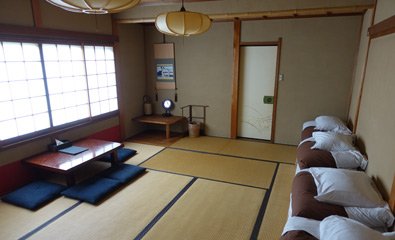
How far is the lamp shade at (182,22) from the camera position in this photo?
274 cm

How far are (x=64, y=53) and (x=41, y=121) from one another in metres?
1.12

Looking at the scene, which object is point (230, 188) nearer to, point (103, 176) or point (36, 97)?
point (103, 176)

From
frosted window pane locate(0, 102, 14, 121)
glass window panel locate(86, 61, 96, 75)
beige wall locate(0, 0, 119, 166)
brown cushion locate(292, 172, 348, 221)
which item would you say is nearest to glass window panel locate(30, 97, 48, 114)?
frosted window pane locate(0, 102, 14, 121)

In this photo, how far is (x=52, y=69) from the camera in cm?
389

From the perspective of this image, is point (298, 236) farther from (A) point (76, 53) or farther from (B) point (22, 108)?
(A) point (76, 53)

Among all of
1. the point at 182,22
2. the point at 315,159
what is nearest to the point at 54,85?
the point at 182,22

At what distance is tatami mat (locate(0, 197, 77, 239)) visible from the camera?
262 cm

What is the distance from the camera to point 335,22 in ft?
14.5

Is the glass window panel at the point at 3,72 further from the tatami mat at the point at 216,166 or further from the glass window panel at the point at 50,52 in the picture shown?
the tatami mat at the point at 216,166

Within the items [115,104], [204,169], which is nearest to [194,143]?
[204,169]

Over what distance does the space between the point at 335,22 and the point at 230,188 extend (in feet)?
11.0

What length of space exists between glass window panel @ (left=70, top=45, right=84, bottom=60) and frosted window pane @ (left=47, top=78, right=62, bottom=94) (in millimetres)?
496

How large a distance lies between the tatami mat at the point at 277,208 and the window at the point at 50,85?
3.31 meters

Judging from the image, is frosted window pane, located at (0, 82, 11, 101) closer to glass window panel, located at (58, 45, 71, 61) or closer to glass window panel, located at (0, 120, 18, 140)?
glass window panel, located at (0, 120, 18, 140)
